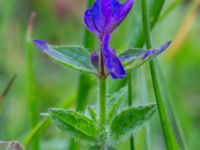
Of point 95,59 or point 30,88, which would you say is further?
point 30,88

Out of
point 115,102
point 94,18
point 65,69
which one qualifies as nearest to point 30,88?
point 115,102

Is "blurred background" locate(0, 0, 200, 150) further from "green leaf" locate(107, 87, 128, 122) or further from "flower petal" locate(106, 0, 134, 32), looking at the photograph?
"flower petal" locate(106, 0, 134, 32)

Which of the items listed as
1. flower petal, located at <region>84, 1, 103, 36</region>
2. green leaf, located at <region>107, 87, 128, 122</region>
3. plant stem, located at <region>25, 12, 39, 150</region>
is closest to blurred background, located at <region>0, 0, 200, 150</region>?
plant stem, located at <region>25, 12, 39, 150</region>

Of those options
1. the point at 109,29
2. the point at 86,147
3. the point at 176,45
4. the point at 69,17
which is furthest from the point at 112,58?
the point at 69,17

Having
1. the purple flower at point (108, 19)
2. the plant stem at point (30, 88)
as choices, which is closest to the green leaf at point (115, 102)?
the purple flower at point (108, 19)

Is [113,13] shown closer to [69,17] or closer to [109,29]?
[109,29]

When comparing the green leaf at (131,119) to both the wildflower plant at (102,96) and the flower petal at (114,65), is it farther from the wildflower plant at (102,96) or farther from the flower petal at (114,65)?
the flower petal at (114,65)

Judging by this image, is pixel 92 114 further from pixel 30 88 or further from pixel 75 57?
pixel 30 88
